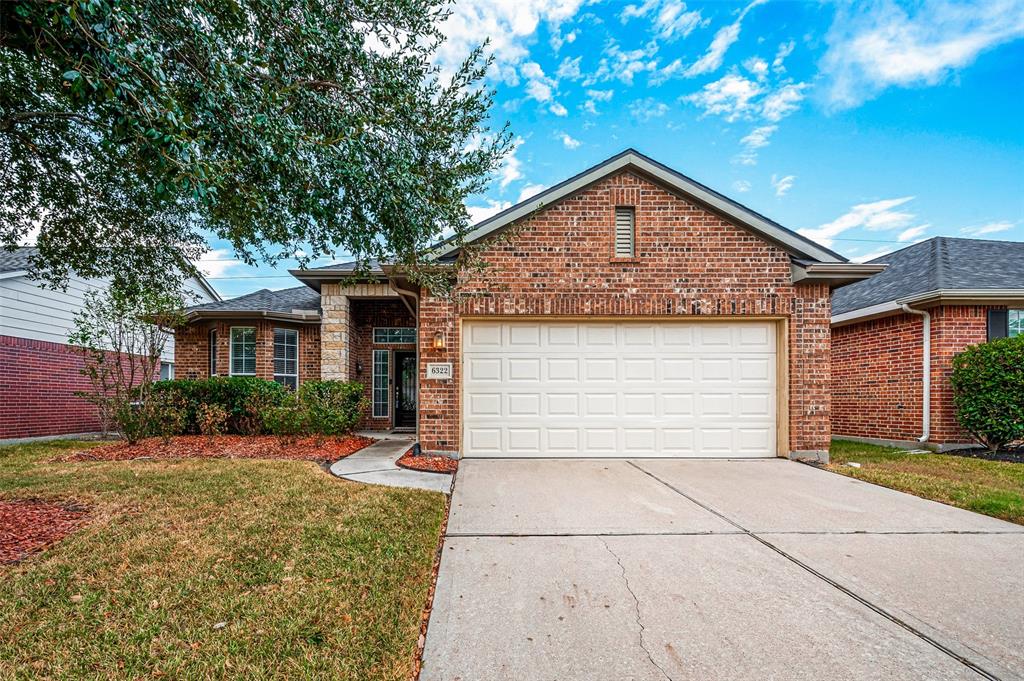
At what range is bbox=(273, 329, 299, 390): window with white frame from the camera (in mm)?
11656

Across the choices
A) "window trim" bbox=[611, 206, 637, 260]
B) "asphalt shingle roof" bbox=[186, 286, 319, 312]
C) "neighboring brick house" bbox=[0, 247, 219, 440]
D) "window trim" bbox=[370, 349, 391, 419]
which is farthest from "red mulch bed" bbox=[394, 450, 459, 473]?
"neighboring brick house" bbox=[0, 247, 219, 440]

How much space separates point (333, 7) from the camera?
486 centimetres

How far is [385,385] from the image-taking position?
12352mm

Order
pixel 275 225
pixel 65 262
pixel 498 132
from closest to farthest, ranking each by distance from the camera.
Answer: pixel 275 225, pixel 498 132, pixel 65 262

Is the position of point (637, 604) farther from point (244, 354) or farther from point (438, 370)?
point (244, 354)

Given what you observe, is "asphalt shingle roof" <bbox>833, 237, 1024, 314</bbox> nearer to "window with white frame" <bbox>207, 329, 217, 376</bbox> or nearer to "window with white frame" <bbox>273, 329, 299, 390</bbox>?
"window with white frame" <bbox>273, 329, 299, 390</bbox>

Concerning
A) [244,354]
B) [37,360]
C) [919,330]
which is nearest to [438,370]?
[244,354]

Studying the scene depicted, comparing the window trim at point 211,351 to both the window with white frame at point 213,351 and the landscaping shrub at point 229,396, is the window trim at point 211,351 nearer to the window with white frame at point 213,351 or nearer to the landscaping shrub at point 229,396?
the window with white frame at point 213,351

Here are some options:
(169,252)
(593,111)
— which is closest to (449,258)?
(169,252)

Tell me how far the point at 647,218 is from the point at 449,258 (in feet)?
10.9

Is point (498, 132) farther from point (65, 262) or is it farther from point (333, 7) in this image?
point (65, 262)

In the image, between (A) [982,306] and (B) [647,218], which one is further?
(A) [982,306]

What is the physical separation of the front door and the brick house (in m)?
4.90

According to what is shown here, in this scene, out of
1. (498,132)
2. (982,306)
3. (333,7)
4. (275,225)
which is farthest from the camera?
(982,306)
